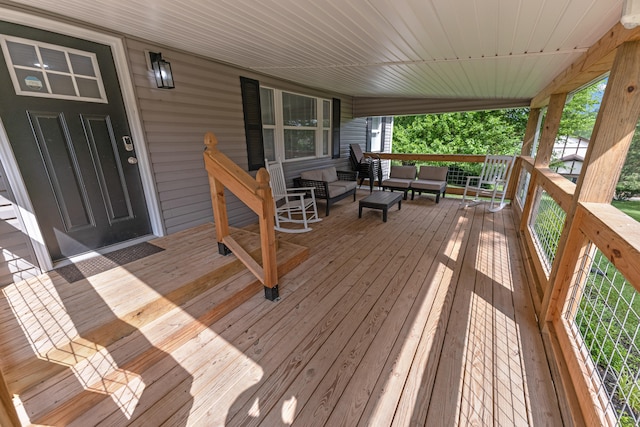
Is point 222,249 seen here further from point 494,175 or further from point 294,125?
point 494,175

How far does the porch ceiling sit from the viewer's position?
1712 mm

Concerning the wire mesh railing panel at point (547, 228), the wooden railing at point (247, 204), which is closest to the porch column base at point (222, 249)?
the wooden railing at point (247, 204)

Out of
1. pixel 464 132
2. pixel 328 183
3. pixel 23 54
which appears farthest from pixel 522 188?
pixel 464 132

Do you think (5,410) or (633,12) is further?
(633,12)

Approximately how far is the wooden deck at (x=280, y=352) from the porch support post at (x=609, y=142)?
0.71 m

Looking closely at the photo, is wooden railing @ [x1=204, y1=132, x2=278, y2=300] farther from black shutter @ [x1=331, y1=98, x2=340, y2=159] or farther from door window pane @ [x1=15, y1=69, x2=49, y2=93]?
black shutter @ [x1=331, y1=98, x2=340, y2=159]

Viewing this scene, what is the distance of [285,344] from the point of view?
1.82 metres

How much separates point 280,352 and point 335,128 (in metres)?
5.42

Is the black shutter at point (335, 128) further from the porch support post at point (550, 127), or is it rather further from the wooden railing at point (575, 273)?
the wooden railing at point (575, 273)

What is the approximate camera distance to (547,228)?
2812 millimetres

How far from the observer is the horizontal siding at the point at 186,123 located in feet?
9.11

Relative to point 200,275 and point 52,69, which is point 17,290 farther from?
point 52,69

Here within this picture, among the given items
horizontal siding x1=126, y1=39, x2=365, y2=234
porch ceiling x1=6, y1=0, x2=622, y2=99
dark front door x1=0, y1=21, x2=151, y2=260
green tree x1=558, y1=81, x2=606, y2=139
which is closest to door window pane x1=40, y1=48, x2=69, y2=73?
dark front door x1=0, y1=21, x2=151, y2=260

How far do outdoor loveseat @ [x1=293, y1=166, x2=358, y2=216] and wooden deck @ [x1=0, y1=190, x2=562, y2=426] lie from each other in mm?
2236
